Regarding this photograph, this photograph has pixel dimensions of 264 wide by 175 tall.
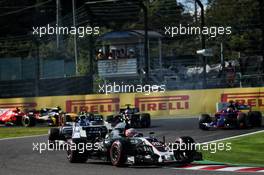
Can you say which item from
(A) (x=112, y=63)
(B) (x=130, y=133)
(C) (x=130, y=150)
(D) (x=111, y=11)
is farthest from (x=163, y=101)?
(C) (x=130, y=150)

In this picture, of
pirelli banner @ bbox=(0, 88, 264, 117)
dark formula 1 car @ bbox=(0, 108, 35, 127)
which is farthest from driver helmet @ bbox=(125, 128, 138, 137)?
dark formula 1 car @ bbox=(0, 108, 35, 127)

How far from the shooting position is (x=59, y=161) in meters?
16.0

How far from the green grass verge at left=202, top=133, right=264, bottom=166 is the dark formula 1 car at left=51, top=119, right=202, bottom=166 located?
1276mm

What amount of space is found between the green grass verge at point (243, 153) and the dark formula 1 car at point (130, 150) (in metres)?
1.28

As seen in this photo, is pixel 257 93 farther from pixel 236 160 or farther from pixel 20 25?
pixel 20 25

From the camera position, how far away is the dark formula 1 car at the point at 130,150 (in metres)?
13.9

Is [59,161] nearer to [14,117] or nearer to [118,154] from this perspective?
[118,154]

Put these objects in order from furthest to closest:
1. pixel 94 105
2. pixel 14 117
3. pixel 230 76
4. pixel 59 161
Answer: pixel 94 105
pixel 14 117
pixel 230 76
pixel 59 161

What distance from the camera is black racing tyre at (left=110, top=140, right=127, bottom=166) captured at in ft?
45.8

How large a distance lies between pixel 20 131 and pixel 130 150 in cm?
1570

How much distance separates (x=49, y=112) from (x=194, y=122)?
24.4 feet

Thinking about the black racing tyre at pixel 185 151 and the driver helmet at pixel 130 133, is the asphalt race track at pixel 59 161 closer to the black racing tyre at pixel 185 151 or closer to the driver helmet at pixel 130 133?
the black racing tyre at pixel 185 151

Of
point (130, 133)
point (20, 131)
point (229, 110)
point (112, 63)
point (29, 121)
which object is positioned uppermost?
point (112, 63)

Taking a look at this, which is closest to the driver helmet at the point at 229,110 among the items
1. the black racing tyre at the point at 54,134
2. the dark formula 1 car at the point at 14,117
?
the black racing tyre at the point at 54,134
